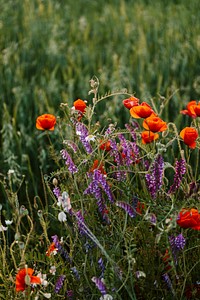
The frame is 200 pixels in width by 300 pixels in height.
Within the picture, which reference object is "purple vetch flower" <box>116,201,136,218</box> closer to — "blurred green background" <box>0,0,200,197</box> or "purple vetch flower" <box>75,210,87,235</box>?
"purple vetch flower" <box>75,210,87,235</box>

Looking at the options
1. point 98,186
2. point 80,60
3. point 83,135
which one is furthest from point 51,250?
point 80,60

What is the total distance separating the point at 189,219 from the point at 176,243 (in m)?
0.11

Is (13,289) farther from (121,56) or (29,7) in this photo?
(29,7)

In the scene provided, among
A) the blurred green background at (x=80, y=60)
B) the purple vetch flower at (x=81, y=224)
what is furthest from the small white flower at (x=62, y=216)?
the blurred green background at (x=80, y=60)

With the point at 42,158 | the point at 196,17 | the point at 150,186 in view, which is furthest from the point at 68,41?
the point at 150,186

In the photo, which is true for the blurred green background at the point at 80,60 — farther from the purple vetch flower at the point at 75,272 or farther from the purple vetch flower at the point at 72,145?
the purple vetch flower at the point at 75,272

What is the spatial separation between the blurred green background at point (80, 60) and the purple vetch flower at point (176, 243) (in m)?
0.98

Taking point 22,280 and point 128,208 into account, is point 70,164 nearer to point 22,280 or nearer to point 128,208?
point 128,208

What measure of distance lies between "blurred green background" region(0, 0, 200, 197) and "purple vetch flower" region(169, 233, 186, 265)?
98 centimetres

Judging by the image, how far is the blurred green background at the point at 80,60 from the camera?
2939 mm

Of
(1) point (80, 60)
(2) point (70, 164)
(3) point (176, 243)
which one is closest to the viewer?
(3) point (176, 243)

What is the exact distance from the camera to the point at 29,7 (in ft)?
15.5

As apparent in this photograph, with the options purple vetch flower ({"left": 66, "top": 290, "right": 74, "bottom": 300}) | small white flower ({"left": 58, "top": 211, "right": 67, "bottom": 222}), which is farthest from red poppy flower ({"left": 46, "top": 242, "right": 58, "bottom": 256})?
small white flower ({"left": 58, "top": 211, "right": 67, "bottom": 222})

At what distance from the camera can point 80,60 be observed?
372 centimetres
